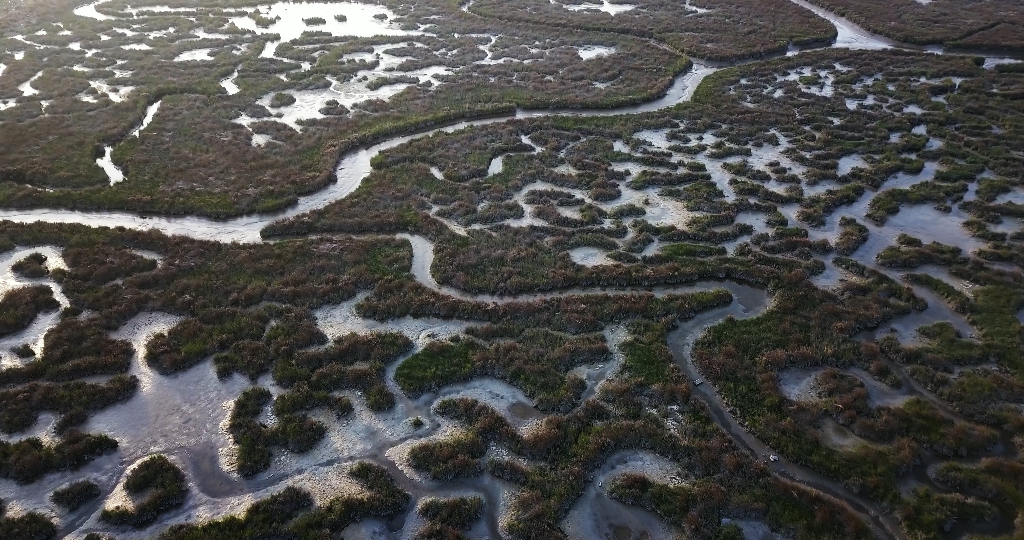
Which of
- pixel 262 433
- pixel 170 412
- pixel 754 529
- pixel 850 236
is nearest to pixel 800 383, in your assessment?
pixel 754 529

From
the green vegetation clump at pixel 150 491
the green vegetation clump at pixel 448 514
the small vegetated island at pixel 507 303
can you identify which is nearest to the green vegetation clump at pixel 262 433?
the small vegetated island at pixel 507 303

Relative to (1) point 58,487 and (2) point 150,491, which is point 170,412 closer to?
(2) point 150,491

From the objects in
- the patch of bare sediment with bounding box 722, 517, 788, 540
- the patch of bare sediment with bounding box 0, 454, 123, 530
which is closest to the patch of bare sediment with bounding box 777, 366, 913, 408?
the patch of bare sediment with bounding box 722, 517, 788, 540

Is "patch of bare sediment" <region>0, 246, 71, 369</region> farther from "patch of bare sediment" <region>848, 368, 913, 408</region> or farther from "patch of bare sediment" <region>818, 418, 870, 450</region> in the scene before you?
"patch of bare sediment" <region>848, 368, 913, 408</region>

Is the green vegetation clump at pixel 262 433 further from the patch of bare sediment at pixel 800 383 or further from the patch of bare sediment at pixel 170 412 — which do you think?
the patch of bare sediment at pixel 800 383

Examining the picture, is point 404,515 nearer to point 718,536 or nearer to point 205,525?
point 205,525

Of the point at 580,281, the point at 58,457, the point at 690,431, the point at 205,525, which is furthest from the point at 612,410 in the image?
the point at 58,457
